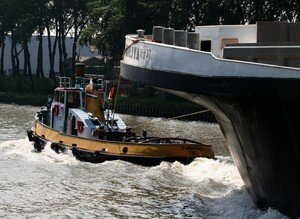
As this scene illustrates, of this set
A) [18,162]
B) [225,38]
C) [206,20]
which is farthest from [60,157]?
[206,20]

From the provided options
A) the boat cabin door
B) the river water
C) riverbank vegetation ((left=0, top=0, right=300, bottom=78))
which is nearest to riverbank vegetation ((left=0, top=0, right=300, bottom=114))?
riverbank vegetation ((left=0, top=0, right=300, bottom=78))

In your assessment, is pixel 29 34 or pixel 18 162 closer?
pixel 18 162

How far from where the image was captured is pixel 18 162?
26.3 m

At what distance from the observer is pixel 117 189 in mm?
20141

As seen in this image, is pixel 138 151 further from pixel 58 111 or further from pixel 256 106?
pixel 256 106

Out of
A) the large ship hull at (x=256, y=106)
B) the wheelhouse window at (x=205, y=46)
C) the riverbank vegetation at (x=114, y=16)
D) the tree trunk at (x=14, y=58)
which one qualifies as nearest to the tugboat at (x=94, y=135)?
the large ship hull at (x=256, y=106)

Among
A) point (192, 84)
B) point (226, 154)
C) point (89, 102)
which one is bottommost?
point (226, 154)

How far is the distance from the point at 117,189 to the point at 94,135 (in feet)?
21.3

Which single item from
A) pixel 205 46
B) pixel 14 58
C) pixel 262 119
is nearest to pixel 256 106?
pixel 262 119

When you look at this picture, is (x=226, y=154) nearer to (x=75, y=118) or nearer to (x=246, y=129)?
(x=75, y=118)

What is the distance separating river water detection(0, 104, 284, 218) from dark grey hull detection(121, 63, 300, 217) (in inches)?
26.9

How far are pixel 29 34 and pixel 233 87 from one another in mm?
67629

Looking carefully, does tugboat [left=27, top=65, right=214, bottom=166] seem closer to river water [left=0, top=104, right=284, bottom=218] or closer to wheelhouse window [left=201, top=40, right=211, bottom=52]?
river water [left=0, top=104, right=284, bottom=218]

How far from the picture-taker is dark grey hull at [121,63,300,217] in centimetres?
1248
